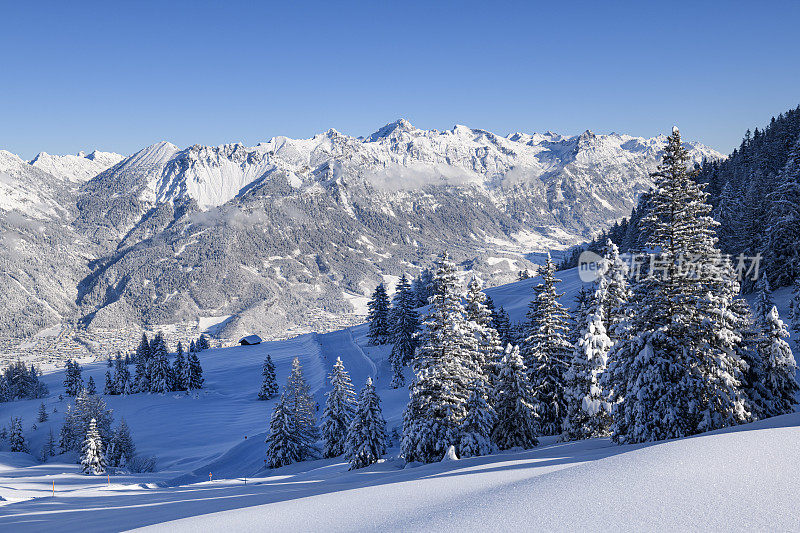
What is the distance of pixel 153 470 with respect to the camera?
4691cm

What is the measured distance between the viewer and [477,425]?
72.2 feet

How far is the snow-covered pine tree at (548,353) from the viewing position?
25328mm

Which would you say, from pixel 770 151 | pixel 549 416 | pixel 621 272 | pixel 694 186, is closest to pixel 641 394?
pixel 694 186

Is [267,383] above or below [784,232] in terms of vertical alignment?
below

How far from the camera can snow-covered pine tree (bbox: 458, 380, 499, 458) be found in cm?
2103

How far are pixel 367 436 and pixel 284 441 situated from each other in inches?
485

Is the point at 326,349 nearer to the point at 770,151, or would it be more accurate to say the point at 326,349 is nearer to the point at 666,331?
the point at 666,331

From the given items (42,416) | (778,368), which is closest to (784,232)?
(778,368)

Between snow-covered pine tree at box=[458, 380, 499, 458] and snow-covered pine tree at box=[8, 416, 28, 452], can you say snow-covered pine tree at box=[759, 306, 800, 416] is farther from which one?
snow-covered pine tree at box=[8, 416, 28, 452]

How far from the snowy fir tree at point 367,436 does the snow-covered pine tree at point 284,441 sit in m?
8.59

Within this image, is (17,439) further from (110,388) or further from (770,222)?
(770,222)

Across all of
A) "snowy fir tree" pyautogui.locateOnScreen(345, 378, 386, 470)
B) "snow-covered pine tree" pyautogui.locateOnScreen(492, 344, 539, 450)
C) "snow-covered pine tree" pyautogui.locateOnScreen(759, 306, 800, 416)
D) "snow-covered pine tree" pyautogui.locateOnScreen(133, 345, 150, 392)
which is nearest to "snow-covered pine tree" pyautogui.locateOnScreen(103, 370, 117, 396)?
"snow-covered pine tree" pyautogui.locateOnScreen(133, 345, 150, 392)

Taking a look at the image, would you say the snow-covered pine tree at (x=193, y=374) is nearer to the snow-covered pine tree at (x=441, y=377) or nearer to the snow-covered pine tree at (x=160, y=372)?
the snow-covered pine tree at (x=160, y=372)

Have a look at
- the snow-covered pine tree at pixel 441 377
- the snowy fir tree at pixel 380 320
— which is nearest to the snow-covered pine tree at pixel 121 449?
the snowy fir tree at pixel 380 320
